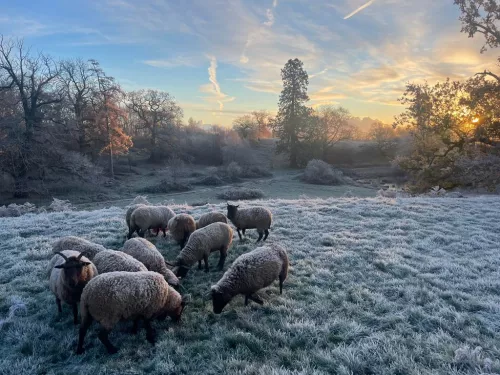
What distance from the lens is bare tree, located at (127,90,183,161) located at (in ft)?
180

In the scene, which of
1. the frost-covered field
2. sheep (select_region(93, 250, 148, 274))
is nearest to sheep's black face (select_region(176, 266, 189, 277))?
the frost-covered field

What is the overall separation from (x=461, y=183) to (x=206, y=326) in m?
25.1

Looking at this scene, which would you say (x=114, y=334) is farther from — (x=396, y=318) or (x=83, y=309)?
(x=396, y=318)

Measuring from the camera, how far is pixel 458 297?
6.47 meters

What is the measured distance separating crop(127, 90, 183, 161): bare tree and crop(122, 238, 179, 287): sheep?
49.2m

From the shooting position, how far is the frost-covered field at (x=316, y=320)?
4.53m

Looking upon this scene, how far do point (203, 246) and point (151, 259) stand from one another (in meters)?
1.40

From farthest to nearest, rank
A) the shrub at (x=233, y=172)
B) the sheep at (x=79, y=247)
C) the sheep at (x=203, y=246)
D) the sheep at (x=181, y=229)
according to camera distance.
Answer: the shrub at (x=233, y=172)
the sheep at (x=181, y=229)
the sheep at (x=203, y=246)
the sheep at (x=79, y=247)

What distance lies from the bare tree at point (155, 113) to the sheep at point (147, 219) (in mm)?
45925

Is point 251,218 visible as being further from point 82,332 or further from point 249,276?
point 82,332

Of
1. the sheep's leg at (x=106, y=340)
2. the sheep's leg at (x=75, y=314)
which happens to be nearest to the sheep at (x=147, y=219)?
the sheep's leg at (x=75, y=314)

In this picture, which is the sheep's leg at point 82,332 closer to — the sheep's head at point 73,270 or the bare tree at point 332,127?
the sheep's head at point 73,270

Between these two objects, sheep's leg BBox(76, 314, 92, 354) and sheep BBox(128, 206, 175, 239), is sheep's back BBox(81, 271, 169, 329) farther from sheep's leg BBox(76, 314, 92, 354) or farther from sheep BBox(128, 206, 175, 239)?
sheep BBox(128, 206, 175, 239)

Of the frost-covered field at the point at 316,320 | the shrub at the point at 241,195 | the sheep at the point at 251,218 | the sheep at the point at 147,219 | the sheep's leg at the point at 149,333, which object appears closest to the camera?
the frost-covered field at the point at 316,320
